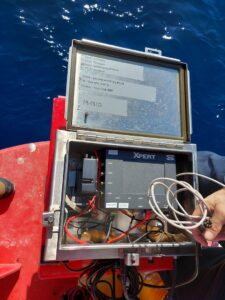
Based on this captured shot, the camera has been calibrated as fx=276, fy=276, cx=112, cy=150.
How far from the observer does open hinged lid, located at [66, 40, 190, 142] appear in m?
1.00

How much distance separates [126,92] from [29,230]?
2.59 feet

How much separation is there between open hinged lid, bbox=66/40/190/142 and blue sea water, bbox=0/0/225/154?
1053mm

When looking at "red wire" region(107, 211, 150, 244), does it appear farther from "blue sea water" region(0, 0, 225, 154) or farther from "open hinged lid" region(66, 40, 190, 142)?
"blue sea water" region(0, 0, 225, 154)

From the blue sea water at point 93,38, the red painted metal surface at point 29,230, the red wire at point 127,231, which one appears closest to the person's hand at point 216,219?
the red wire at point 127,231

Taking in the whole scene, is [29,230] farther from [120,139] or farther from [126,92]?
[126,92]

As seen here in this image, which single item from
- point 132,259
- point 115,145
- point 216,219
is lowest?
point 132,259

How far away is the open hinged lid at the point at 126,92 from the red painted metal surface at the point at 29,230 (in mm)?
159

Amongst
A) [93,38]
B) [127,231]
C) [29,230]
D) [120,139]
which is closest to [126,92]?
[120,139]

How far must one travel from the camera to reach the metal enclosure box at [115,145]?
0.92 meters

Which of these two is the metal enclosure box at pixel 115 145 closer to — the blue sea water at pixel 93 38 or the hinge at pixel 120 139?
the hinge at pixel 120 139

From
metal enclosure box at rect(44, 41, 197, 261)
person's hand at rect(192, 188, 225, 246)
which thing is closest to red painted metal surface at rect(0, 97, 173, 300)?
metal enclosure box at rect(44, 41, 197, 261)

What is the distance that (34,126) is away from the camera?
1.98 metres

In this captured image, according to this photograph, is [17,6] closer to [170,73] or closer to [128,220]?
[170,73]

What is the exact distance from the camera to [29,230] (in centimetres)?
131
